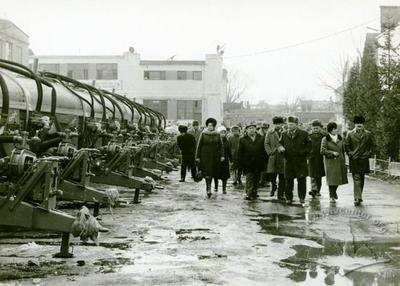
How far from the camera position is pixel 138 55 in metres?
55.5

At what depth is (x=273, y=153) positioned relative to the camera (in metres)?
14.5

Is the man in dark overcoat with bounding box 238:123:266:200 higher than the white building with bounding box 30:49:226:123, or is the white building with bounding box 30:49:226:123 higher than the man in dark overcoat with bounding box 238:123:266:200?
the white building with bounding box 30:49:226:123

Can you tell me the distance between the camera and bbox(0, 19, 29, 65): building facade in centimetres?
3603

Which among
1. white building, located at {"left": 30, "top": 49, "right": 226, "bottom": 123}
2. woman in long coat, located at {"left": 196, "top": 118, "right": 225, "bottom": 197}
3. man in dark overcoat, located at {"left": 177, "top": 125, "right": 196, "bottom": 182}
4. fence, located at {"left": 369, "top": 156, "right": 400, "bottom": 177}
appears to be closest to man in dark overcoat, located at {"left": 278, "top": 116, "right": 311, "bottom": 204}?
woman in long coat, located at {"left": 196, "top": 118, "right": 225, "bottom": 197}

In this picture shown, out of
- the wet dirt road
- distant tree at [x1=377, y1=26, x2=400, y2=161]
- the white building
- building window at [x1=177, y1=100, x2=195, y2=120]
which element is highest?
the white building

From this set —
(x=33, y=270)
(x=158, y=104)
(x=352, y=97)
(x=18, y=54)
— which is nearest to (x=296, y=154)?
(x=33, y=270)

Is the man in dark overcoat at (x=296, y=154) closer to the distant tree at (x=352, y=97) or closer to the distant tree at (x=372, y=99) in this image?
the distant tree at (x=372, y=99)

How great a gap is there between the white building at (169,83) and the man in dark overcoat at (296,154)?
41.8 m

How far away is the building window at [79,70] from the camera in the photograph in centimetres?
5603

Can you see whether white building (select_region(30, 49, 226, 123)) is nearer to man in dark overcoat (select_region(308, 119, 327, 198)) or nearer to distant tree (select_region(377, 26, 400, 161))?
distant tree (select_region(377, 26, 400, 161))

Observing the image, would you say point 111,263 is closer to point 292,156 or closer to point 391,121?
point 292,156

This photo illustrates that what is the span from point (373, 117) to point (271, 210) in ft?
45.0

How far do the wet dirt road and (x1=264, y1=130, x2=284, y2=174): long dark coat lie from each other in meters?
2.32

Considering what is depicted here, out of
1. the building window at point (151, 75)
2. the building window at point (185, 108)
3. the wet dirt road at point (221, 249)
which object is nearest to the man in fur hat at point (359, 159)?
the wet dirt road at point (221, 249)
